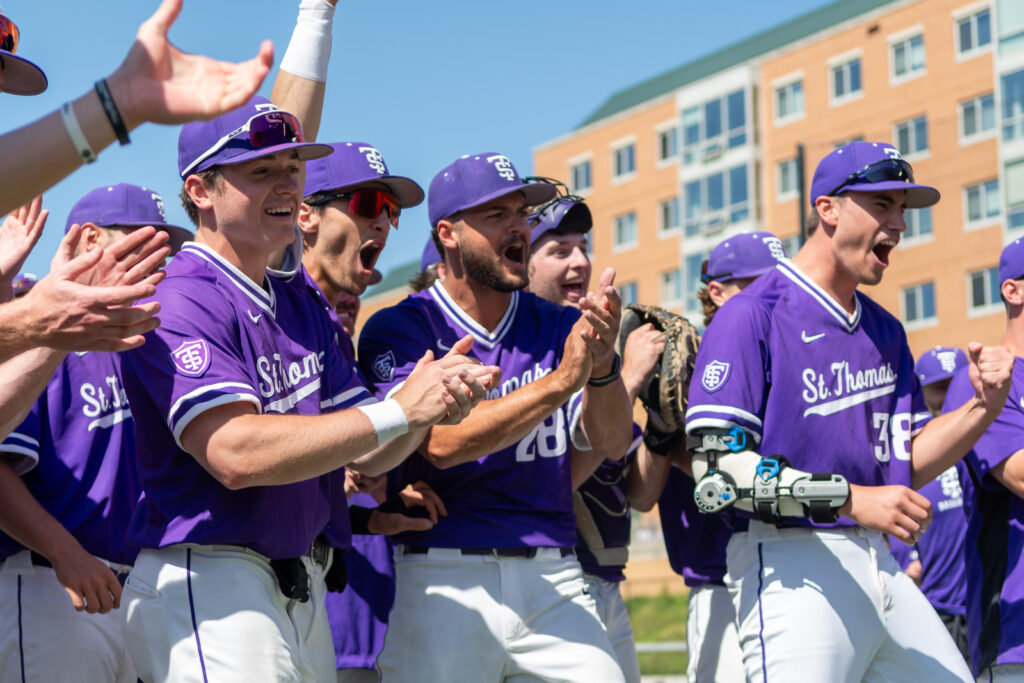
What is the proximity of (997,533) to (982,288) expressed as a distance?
2323cm

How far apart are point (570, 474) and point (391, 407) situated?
1.66m

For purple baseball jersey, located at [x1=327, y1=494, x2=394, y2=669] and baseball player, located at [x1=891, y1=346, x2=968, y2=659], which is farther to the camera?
baseball player, located at [x1=891, y1=346, x2=968, y2=659]

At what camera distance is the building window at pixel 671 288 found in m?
51.3

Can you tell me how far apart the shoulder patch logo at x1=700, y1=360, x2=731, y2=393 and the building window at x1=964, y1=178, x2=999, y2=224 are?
69.0 ft

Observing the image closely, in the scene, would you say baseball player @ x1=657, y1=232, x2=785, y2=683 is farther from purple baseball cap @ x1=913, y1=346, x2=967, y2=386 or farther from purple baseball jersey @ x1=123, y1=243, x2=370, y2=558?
purple baseball jersey @ x1=123, y1=243, x2=370, y2=558

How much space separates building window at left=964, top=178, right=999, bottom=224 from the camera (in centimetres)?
2584

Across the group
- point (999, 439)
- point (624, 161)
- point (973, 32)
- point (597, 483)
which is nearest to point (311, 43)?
point (597, 483)

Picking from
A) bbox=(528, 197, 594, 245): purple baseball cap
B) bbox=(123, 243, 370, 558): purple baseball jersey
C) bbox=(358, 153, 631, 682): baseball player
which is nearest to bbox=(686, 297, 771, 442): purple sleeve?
bbox=(358, 153, 631, 682): baseball player

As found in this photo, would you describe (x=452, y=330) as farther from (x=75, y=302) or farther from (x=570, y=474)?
(x=75, y=302)

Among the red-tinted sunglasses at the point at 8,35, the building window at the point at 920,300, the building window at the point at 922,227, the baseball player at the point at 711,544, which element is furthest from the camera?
the building window at the point at 920,300

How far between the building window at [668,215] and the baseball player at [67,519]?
47244 millimetres

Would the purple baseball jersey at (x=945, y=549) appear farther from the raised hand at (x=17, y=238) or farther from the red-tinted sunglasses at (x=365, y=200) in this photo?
the raised hand at (x=17, y=238)

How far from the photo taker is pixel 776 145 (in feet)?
160

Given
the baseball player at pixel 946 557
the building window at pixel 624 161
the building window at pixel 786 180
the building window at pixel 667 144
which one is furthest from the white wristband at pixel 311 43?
the building window at pixel 624 161
